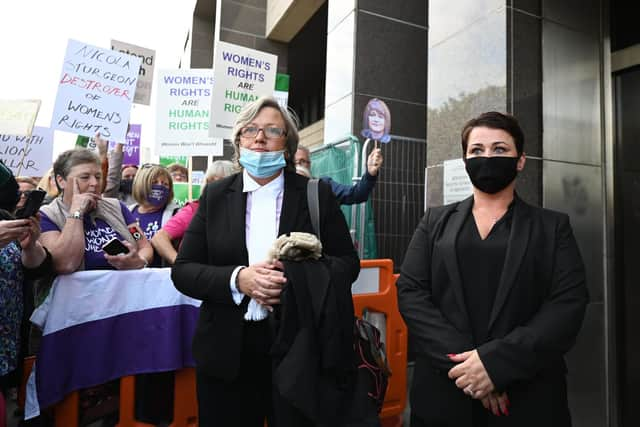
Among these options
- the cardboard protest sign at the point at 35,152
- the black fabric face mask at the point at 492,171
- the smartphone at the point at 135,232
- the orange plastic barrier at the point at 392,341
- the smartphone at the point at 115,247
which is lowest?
the orange plastic barrier at the point at 392,341

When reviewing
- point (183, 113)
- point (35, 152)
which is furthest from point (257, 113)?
point (35, 152)

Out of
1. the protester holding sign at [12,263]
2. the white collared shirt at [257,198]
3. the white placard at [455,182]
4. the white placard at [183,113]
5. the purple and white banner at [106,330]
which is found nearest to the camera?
the white collared shirt at [257,198]

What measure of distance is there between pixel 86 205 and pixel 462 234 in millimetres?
2429

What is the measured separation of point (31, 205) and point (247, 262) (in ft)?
4.43

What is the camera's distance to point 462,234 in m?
2.08

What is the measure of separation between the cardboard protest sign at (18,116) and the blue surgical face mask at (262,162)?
4307 millimetres

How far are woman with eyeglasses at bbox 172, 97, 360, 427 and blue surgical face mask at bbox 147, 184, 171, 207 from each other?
2.19 m

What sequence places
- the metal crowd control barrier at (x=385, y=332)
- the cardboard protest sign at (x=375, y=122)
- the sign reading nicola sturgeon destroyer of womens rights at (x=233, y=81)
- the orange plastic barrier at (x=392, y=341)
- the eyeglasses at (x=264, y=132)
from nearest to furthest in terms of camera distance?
the eyeglasses at (x=264, y=132)
the metal crowd control barrier at (x=385, y=332)
the orange plastic barrier at (x=392, y=341)
the cardboard protest sign at (x=375, y=122)
the sign reading nicola sturgeon destroyer of womens rights at (x=233, y=81)

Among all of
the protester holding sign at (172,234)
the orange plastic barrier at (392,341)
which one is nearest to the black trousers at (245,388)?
the orange plastic barrier at (392,341)

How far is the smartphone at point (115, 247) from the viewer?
2.82 m

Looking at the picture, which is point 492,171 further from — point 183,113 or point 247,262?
point 183,113

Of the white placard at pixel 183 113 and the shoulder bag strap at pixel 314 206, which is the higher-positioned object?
the white placard at pixel 183 113

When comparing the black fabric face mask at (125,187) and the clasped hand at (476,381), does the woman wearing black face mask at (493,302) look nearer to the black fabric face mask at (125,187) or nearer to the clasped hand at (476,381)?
the clasped hand at (476,381)

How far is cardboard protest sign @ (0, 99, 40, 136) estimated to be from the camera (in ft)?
16.9
